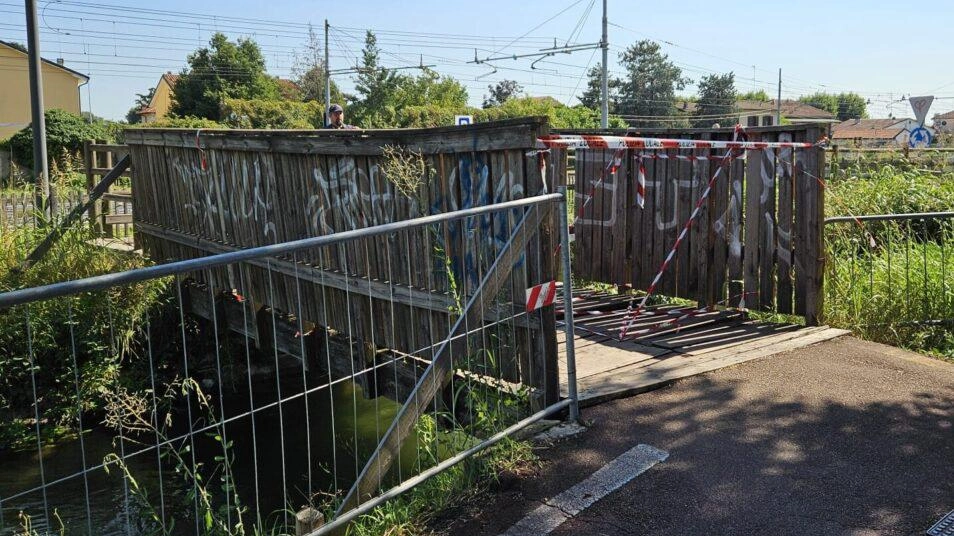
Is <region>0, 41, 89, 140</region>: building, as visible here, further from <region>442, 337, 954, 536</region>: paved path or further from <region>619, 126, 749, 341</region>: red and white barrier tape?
<region>442, 337, 954, 536</region>: paved path

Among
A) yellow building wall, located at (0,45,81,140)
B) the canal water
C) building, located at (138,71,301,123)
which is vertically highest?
building, located at (138,71,301,123)

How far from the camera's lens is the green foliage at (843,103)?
125000 millimetres

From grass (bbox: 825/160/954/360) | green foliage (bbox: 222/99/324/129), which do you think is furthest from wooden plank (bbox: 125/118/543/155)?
green foliage (bbox: 222/99/324/129)

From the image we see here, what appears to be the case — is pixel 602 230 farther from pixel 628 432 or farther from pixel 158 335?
Answer: pixel 158 335

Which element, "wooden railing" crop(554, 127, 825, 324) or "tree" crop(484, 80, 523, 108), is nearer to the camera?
"wooden railing" crop(554, 127, 825, 324)

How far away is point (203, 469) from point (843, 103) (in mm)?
137722

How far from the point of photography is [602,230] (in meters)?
9.22

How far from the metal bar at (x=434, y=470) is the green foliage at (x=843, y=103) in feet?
434

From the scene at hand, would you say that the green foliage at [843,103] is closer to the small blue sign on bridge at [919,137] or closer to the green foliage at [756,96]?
the green foliage at [756,96]

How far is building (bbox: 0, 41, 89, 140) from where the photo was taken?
5119cm

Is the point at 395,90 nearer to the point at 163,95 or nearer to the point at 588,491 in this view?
the point at 163,95

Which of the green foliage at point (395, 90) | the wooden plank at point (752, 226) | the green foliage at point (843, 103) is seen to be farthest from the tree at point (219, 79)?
the green foliage at point (843, 103)

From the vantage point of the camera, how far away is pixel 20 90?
51781mm

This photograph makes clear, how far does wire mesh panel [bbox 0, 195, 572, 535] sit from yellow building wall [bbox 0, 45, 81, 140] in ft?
160
